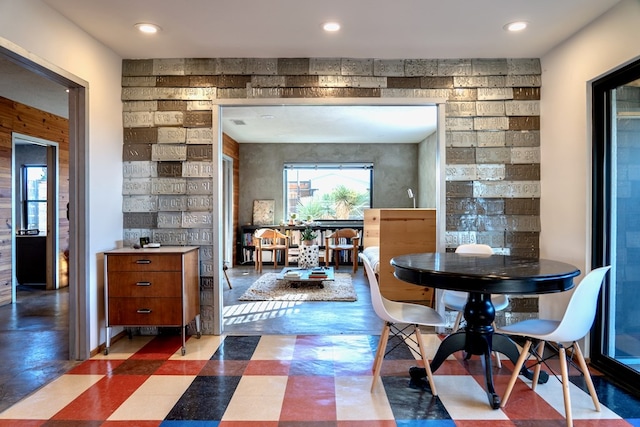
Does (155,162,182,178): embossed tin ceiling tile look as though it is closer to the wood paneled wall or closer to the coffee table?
the coffee table

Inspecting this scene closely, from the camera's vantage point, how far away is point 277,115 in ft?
19.6

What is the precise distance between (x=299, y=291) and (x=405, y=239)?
181 cm

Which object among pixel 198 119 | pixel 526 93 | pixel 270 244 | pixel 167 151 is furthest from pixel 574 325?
pixel 270 244

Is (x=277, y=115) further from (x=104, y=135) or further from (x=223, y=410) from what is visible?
A: (x=223, y=410)

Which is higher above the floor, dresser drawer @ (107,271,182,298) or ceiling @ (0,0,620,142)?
ceiling @ (0,0,620,142)

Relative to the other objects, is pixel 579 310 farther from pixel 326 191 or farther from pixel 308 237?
pixel 326 191

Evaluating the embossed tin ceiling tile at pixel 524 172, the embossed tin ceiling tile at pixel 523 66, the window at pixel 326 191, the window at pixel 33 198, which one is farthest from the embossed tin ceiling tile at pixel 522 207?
the window at pixel 33 198

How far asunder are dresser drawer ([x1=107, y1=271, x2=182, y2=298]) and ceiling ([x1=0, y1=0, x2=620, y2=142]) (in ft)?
5.93

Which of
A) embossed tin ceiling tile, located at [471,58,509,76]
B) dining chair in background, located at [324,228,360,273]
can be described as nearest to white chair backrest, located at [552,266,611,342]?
embossed tin ceiling tile, located at [471,58,509,76]

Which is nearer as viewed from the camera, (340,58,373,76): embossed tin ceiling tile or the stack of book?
(340,58,373,76): embossed tin ceiling tile

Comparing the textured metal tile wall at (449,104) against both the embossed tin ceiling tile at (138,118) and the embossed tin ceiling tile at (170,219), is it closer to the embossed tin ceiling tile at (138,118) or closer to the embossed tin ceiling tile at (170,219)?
the embossed tin ceiling tile at (138,118)

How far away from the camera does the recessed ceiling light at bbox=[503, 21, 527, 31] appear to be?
2.85 m

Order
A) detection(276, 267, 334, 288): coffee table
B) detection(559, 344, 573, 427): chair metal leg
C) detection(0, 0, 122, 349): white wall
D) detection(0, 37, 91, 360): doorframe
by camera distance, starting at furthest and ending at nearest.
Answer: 1. detection(276, 267, 334, 288): coffee table
2. detection(0, 37, 91, 360): doorframe
3. detection(0, 0, 122, 349): white wall
4. detection(559, 344, 573, 427): chair metal leg

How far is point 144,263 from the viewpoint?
312 cm
